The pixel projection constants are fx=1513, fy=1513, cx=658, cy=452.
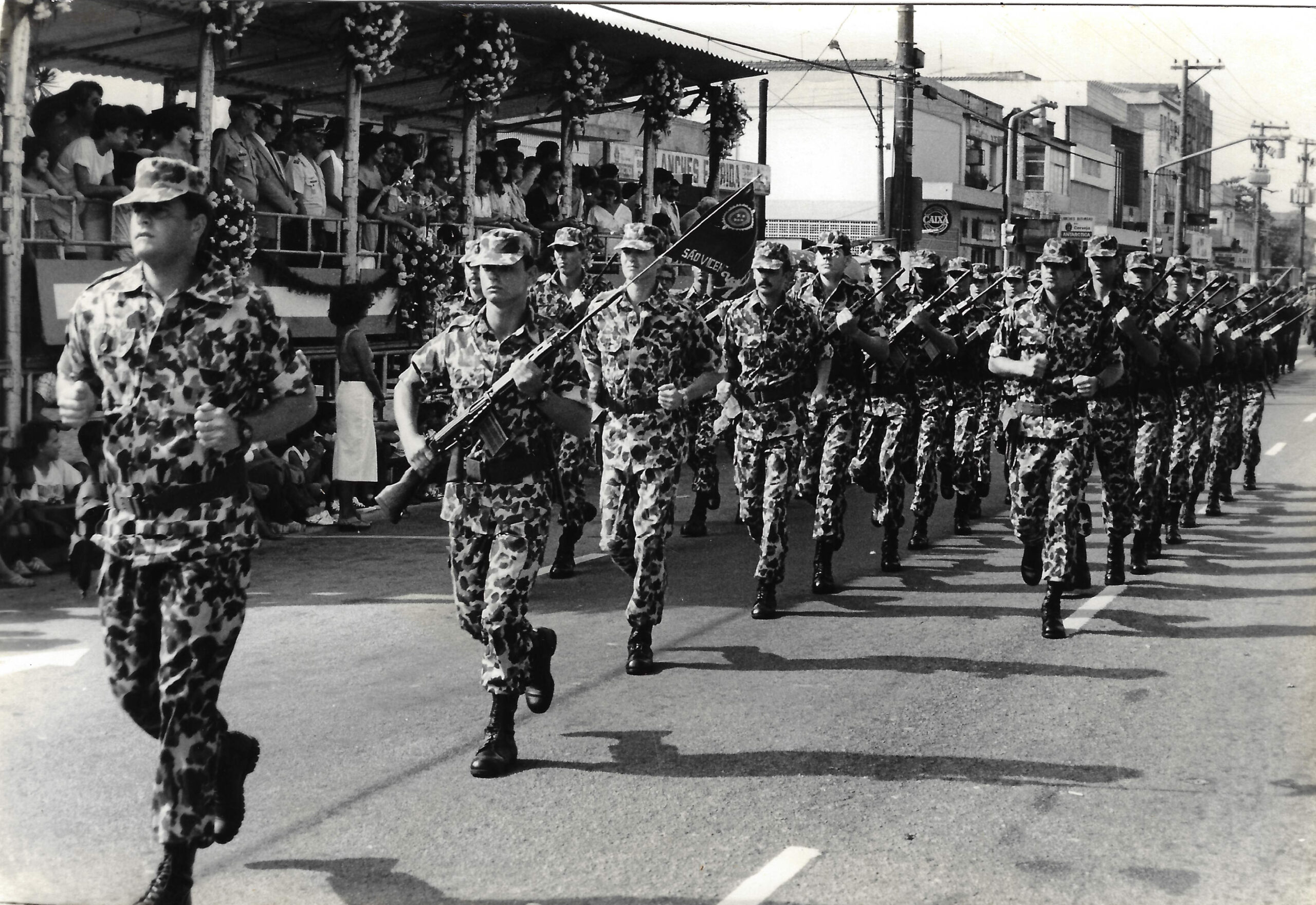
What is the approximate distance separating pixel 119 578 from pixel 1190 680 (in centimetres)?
493

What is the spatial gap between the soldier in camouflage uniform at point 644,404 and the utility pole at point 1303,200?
3023 millimetres

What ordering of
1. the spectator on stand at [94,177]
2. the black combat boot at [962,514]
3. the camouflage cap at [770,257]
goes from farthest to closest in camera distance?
the black combat boot at [962,514], the spectator on stand at [94,177], the camouflage cap at [770,257]

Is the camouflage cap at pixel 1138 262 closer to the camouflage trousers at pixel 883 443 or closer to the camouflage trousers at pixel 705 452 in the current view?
the camouflage trousers at pixel 883 443

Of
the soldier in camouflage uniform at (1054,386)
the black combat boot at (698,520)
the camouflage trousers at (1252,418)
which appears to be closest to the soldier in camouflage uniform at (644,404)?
the soldier in camouflage uniform at (1054,386)

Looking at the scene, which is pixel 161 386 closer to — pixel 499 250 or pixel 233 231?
pixel 499 250

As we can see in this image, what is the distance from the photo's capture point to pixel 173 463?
4246mm

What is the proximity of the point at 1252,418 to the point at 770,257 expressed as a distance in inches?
329

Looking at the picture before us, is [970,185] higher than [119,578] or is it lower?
higher

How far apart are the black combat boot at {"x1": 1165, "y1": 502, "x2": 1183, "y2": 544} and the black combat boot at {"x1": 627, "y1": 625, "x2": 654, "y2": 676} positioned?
592cm

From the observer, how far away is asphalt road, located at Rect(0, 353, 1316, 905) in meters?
4.54

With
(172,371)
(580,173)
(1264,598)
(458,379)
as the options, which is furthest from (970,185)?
(172,371)

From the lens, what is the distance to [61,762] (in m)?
5.41

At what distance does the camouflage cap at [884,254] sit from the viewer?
1119 centimetres

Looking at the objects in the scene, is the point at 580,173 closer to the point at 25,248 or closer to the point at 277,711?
the point at 25,248
